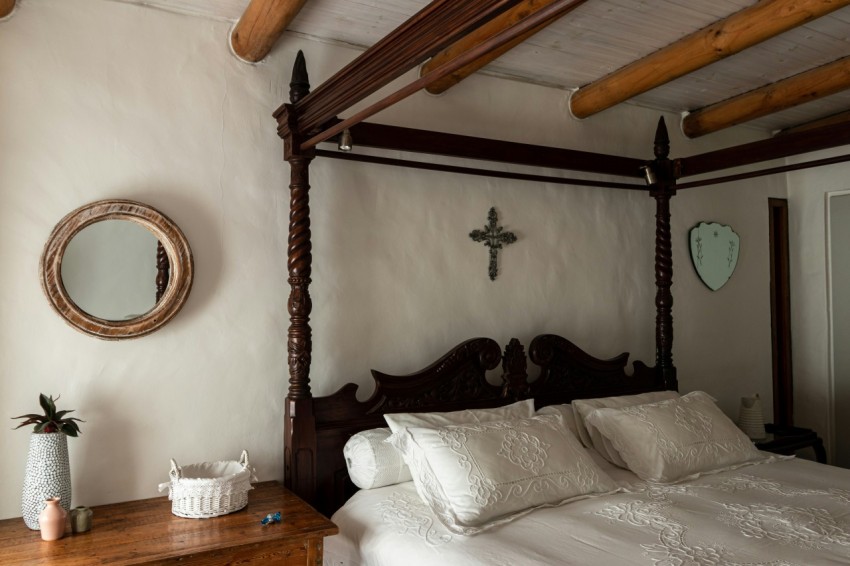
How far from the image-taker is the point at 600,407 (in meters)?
3.34

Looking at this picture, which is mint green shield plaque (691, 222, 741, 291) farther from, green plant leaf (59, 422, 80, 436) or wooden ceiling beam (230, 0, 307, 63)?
green plant leaf (59, 422, 80, 436)

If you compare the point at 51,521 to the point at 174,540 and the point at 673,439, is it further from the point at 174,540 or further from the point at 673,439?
the point at 673,439

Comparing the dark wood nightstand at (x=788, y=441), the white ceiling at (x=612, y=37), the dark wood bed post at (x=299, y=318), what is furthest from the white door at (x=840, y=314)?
the dark wood bed post at (x=299, y=318)

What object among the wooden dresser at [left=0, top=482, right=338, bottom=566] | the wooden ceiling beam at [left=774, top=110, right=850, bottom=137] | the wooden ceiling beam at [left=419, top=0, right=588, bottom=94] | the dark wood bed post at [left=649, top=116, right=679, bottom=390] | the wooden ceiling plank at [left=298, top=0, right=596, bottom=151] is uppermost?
the wooden ceiling beam at [left=774, top=110, right=850, bottom=137]

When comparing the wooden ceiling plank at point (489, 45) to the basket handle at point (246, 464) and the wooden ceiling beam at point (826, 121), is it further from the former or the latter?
the wooden ceiling beam at point (826, 121)

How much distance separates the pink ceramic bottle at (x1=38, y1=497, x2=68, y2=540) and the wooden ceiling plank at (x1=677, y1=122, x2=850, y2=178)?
322 centimetres

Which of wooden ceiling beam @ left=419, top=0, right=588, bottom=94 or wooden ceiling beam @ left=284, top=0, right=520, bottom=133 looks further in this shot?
wooden ceiling beam @ left=419, top=0, right=588, bottom=94

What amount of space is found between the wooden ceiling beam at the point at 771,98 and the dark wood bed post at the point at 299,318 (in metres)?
2.64

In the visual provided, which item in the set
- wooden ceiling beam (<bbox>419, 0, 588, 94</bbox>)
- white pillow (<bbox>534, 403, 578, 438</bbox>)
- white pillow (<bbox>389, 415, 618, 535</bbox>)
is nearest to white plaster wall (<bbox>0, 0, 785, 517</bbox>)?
wooden ceiling beam (<bbox>419, 0, 588, 94</bbox>)

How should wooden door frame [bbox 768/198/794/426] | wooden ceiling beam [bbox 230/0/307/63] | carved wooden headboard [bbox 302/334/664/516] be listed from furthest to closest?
wooden door frame [bbox 768/198/794/426], carved wooden headboard [bbox 302/334/664/516], wooden ceiling beam [bbox 230/0/307/63]

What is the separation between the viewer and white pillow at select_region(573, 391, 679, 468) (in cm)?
318

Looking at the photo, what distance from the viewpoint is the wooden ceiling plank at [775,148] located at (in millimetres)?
2984

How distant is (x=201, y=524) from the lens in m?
2.38

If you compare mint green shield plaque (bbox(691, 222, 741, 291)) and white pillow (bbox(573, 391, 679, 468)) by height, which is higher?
mint green shield plaque (bbox(691, 222, 741, 291))
